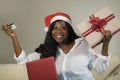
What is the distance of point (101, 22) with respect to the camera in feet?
5.01

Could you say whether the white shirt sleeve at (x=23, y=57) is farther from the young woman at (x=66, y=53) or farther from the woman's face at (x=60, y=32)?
the woman's face at (x=60, y=32)

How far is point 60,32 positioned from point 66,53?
16 centimetres

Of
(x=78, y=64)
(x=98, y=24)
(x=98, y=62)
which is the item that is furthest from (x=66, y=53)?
(x=98, y=24)

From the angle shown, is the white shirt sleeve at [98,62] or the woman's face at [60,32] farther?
the woman's face at [60,32]

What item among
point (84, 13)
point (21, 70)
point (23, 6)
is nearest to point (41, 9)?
point (23, 6)

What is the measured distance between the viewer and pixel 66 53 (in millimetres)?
1736

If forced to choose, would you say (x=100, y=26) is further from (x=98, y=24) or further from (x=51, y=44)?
(x=51, y=44)

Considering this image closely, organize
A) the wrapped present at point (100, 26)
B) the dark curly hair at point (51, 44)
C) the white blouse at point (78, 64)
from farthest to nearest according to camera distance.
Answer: the dark curly hair at point (51, 44), the white blouse at point (78, 64), the wrapped present at point (100, 26)

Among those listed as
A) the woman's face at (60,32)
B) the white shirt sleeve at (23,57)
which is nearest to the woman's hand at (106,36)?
the woman's face at (60,32)

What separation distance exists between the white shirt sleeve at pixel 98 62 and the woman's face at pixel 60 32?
0.71ft

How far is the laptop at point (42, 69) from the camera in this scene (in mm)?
1380

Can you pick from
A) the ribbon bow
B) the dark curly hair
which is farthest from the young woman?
the ribbon bow

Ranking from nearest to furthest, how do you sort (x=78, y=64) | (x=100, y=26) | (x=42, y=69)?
1. (x=42, y=69)
2. (x=100, y=26)
3. (x=78, y=64)

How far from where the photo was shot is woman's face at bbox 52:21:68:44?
1.71m
